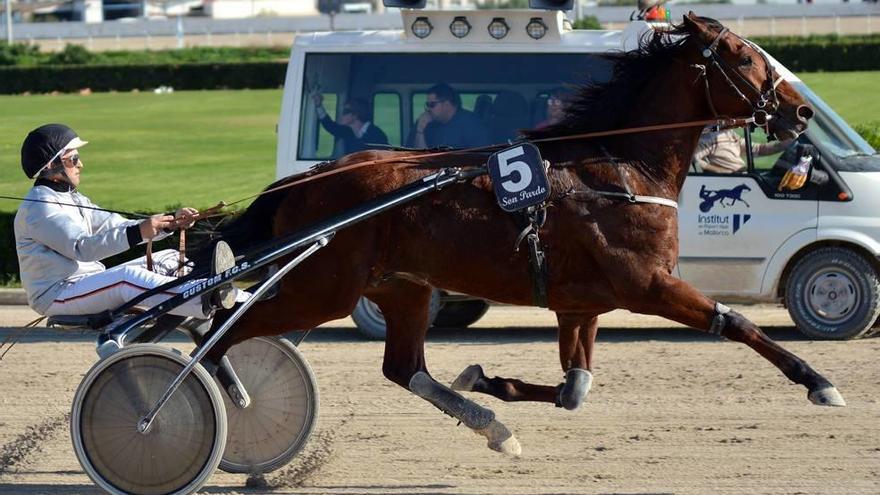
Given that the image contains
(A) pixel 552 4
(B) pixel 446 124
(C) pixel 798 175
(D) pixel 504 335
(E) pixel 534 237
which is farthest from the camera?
(D) pixel 504 335

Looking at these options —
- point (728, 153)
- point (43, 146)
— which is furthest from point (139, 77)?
point (43, 146)

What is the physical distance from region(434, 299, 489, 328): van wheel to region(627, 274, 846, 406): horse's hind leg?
15.2 feet

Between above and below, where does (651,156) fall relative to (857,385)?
above

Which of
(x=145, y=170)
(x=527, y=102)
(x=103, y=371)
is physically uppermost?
(x=527, y=102)

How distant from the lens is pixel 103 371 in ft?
18.4

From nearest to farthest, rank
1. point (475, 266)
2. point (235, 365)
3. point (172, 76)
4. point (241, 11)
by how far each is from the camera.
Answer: point (475, 266) → point (235, 365) → point (172, 76) → point (241, 11)

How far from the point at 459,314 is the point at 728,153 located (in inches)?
93.1

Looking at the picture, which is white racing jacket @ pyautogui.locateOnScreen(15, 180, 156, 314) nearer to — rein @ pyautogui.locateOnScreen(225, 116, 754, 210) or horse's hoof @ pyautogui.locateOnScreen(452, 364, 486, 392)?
rein @ pyautogui.locateOnScreen(225, 116, 754, 210)

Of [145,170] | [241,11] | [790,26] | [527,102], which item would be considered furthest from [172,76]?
[241,11]

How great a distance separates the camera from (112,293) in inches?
231

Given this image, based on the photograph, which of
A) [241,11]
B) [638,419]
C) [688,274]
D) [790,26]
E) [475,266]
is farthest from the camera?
[241,11]

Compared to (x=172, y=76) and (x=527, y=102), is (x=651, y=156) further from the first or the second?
(x=172, y=76)

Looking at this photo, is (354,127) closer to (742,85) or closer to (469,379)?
(469,379)

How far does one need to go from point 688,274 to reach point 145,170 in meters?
15.2
